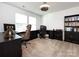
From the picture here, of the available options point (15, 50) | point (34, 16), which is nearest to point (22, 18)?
point (34, 16)

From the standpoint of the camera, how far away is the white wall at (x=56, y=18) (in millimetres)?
5580

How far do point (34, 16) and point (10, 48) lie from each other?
575 cm

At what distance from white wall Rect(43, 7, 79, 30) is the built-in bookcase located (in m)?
0.34

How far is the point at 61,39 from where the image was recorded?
621 cm

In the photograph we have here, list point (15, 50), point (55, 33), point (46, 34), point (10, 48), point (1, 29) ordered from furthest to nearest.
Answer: point (46, 34), point (55, 33), point (1, 29), point (15, 50), point (10, 48)

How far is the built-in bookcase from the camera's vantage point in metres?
5.24

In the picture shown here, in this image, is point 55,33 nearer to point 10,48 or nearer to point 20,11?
point 20,11

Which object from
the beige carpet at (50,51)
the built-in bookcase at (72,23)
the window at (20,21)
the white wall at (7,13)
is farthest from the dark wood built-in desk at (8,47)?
the built-in bookcase at (72,23)

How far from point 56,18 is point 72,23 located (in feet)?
5.16

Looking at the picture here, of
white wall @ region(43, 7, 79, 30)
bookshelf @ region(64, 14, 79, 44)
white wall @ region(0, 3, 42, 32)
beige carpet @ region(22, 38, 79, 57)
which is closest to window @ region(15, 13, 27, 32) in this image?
white wall @ region(0, 3, 42, 32)

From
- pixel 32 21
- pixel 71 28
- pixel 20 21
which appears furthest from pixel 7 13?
pixel 71 28

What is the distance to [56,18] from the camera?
6777mm

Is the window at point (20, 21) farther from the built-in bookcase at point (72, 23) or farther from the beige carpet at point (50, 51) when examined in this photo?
the built-in bookcase at point (72, 23)

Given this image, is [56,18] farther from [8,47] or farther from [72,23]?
[8,47]
